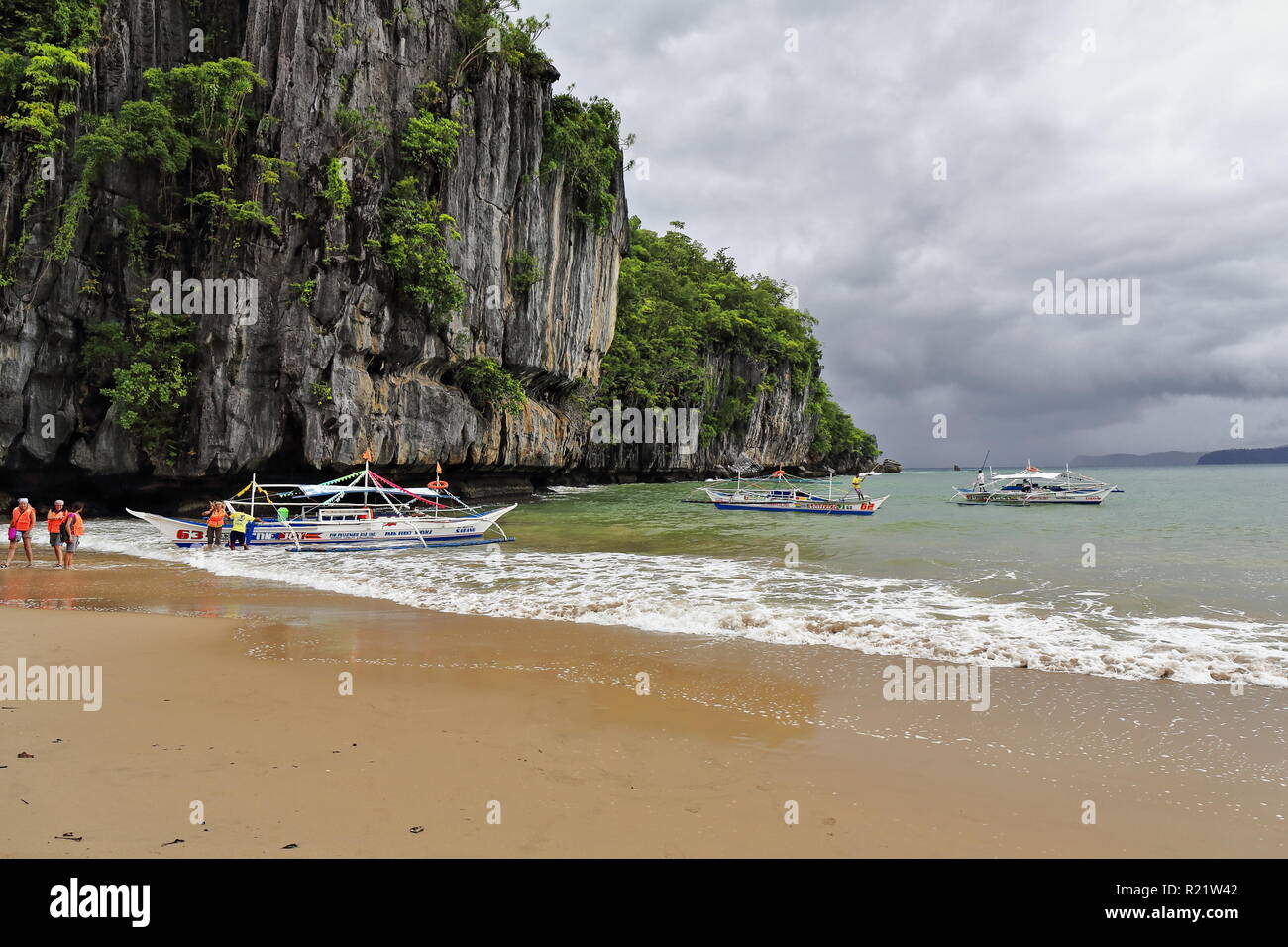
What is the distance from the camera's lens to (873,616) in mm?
9656

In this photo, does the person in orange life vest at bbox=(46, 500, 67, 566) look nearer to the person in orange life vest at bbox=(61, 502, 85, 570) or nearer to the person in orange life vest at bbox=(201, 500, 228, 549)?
the person in orange life vest at bbox=(61, 502, 85, 570)

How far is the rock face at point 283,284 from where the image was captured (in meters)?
23.5

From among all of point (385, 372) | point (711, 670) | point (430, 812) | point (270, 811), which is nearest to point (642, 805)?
point (430, 812)

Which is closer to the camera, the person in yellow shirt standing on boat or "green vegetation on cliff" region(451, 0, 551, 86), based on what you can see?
the person in yellow shirt standing on boat

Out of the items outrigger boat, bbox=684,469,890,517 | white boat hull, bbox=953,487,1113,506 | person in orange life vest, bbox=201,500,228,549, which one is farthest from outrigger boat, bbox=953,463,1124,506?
person in orange life vest, bbox=201,500,228,549

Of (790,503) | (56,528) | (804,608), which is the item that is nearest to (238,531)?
(56,528)

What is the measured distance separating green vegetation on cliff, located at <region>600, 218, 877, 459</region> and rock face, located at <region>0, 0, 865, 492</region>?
68.9ft

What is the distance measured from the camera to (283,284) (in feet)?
79.9

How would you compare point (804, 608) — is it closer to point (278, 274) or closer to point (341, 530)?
point (341, 530)

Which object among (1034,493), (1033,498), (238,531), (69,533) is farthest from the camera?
(1034,493)

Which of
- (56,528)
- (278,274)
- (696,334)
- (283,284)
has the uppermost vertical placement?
(696,334)

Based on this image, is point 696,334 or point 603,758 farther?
point 696,334

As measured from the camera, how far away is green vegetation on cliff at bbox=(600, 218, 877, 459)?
162 ft

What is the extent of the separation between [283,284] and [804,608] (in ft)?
76.9
